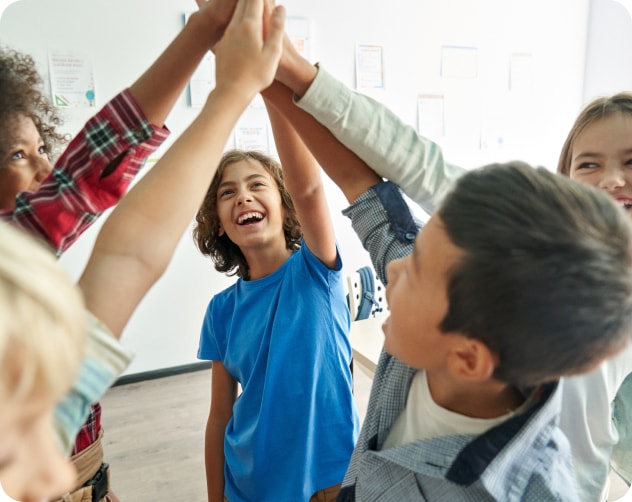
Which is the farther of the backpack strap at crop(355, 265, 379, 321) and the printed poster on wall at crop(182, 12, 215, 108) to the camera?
the printed poster on wall at crop(182, 12, 215, 108)

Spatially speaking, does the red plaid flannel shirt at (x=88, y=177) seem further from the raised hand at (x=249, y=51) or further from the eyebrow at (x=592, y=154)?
the eyebrow at (x=592, y=154)

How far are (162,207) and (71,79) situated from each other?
2.27 meters

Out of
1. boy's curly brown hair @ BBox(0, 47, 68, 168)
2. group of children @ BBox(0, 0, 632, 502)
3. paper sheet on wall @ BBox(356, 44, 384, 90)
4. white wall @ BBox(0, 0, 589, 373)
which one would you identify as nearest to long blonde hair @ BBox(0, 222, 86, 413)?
group of children @ BBox(0, 0, 632, 502)

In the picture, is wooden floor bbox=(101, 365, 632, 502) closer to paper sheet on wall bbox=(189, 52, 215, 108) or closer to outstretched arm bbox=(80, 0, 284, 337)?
paper sheet on wall bbox=(189, 52, 215, 108)

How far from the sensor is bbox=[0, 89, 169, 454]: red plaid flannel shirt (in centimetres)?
55

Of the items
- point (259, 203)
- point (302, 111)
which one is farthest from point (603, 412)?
point (259, 203)

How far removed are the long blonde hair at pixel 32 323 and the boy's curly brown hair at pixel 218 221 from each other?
796mm

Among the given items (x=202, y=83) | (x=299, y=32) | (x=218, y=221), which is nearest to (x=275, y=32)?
(x=218, y=221)

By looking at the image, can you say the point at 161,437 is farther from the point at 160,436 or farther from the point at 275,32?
the point at 275,32

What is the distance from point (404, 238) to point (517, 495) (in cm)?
33

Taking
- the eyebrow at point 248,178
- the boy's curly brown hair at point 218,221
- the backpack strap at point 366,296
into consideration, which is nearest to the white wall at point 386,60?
the backpack strap at point 366,296

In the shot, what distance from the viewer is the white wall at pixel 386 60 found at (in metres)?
2.28

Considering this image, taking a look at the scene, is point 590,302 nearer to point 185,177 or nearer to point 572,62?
point 185,177

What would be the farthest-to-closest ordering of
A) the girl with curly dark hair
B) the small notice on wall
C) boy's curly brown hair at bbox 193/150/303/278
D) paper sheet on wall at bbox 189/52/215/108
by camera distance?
1. paper sheet on wall at bbox 189/52/215/108
2. the small notice on wall
3. boy's curly brown hair at bbox 193/150/303/278
4. the girl with curly dark hair
